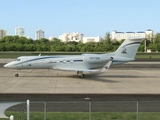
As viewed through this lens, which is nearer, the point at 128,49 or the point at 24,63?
the point at 24,63

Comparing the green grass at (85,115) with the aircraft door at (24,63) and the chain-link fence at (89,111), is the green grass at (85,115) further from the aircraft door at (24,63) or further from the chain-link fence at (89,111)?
the aircraft door at (24,63)

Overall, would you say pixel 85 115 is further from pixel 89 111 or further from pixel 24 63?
pixel 24 63

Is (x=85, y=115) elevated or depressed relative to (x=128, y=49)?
depressed

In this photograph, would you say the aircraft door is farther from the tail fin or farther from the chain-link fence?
the chain-link fence

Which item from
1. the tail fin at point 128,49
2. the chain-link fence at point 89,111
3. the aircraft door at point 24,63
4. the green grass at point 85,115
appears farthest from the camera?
the tail fin at point 128,49

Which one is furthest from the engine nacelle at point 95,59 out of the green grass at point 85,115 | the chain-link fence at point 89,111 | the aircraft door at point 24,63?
the green grass at point 85,115

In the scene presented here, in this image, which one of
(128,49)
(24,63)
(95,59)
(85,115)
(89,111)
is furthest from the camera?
(128,49)

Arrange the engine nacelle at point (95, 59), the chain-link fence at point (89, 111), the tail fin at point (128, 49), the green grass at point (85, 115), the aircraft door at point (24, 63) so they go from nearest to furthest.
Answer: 1. the green grass at point (85, 115)
2. the chain-link fence at point (89, 111)
3. the engine nacelle at point (95, 59)
4. the aircraft door at point (24, 63)
5. the tail fin at point (128, 49)

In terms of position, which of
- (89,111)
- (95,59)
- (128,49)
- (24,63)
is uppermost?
(128,49)

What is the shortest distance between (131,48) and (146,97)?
14.3 metres

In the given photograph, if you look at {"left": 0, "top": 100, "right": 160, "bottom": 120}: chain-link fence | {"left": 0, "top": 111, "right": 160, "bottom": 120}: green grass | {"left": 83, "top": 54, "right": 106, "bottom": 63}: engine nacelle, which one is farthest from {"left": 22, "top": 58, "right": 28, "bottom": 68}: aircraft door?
{"left": 0, "top": 111, "right": 160, "bottom": 120}: green grass

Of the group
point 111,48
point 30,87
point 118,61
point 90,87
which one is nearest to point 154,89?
point 90,87

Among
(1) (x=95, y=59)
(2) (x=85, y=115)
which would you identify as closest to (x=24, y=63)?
(1) (x=95, y=59)

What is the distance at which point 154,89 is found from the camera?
25.2 m
